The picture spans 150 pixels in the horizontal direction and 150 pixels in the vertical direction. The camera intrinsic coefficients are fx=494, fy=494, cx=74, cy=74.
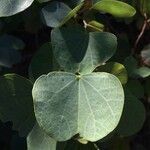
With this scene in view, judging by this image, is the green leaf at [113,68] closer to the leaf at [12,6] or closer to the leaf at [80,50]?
the leaf at [80,50]

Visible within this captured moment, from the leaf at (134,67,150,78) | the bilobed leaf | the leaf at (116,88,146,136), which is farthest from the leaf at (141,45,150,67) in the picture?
the bilobed leaf

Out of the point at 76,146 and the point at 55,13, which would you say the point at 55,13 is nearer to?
the point at 55,13

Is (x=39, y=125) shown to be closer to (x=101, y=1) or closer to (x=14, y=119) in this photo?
(x=14, y=119)

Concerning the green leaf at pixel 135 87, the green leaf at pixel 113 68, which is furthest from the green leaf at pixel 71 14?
the green leaf at pixel 135 87

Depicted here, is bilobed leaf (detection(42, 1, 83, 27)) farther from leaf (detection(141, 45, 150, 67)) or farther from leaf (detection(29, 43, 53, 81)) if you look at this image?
leaf (detection(141, 45, 150, 67))

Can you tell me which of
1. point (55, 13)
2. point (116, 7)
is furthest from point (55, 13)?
point (116, 7)

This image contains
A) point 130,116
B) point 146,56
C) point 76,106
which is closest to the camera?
point 76,106
